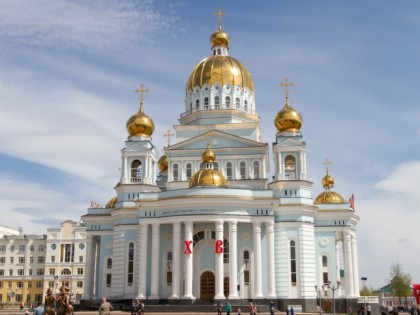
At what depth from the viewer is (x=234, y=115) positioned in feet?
180

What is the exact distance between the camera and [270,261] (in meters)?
44.2

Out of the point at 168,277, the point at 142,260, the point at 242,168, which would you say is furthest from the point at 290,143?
the point at 142,260

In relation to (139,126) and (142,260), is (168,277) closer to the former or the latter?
(142,260)

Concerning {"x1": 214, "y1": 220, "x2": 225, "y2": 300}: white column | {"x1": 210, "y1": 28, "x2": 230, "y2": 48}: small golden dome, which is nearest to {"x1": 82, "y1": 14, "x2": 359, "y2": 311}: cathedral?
{"x1": 214, "y1": 220, "x2": 225, "y2": 300}: white column

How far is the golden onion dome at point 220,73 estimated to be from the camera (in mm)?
56188

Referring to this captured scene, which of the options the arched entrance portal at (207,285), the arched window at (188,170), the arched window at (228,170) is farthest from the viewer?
the arched window at (188,170)

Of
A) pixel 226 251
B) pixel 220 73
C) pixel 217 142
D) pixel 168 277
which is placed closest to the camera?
pixel 226 251

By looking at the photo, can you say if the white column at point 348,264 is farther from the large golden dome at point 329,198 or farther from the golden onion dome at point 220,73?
the golden onion dome at point 220,73

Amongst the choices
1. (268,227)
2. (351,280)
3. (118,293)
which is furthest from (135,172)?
(351,280)

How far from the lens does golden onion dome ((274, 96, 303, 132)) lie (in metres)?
50.3

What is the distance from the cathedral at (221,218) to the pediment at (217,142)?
0.32 feet

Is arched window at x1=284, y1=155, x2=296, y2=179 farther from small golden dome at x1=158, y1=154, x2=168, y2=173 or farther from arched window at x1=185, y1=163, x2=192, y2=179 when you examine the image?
small golden dome at x1=158, y1=154, x2=168, y2=173

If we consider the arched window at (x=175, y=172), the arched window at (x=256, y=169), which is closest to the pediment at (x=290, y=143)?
the arched window at (x=256, y=169)

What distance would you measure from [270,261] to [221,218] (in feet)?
17.7
